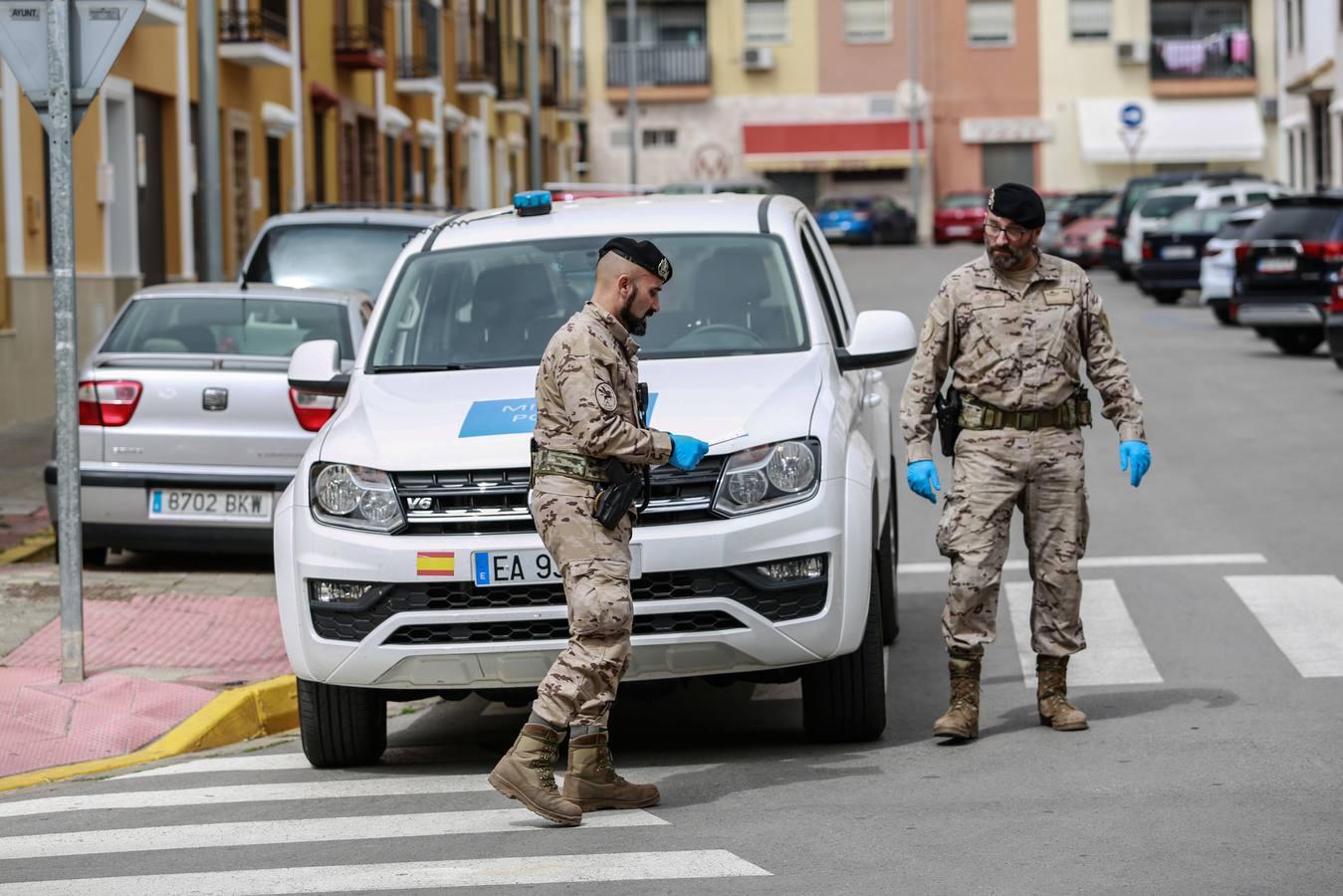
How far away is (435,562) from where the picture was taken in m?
6.88

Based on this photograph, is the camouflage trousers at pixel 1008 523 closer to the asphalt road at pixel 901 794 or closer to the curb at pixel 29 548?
the asphalt road at pixel 901 794

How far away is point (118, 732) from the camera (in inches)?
323

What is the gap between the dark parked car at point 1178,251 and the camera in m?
32.7

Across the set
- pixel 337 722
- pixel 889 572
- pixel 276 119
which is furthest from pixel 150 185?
pixel 337 722

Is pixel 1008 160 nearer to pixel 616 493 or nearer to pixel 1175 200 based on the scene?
pixel 1175 200

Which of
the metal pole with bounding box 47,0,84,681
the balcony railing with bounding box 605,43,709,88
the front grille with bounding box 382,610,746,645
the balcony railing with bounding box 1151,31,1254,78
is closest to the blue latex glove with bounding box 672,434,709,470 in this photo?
the front grille with bounding box 382,610,746,645

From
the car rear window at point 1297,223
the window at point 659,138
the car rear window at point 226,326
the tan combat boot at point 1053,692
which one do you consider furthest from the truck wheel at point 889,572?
the window at point 659,138

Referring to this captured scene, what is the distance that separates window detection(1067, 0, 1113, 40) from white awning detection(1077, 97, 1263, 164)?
6.65 ft

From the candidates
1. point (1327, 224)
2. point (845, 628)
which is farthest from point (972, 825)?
point (1327, 224)

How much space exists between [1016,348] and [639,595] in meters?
1.65

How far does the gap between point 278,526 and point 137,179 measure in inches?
713

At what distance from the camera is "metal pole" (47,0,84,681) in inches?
343

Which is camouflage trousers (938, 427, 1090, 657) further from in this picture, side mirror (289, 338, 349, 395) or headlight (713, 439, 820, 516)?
side mirror (289, 338, 349, 395)

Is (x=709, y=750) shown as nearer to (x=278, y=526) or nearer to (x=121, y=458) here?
(x=278, y=526)
